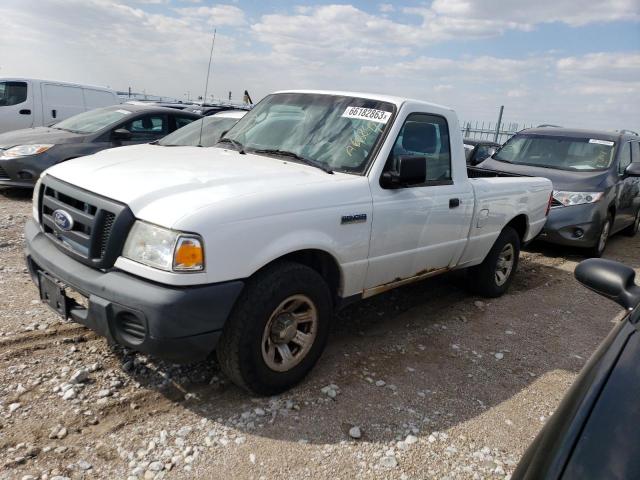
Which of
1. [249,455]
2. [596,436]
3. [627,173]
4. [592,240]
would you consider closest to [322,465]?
[249,455]

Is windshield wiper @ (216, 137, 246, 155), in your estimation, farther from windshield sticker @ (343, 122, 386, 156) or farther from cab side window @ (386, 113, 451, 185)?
cab side window @ (386, 113, 451, 185)

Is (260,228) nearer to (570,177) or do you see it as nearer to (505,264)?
(505,264)

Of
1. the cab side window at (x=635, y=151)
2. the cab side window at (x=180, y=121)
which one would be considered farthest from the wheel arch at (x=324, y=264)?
the cab side window at (x=635, y=151)

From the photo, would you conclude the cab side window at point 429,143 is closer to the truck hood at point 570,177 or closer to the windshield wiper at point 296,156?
the windshield wiper at point 296,156

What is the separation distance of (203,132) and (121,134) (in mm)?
2177

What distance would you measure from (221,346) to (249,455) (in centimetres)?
58

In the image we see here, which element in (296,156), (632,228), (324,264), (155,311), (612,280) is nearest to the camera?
(612,280)

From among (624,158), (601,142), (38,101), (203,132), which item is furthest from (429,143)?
(38,101)

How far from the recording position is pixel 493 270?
16.9ft

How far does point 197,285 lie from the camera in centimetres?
256

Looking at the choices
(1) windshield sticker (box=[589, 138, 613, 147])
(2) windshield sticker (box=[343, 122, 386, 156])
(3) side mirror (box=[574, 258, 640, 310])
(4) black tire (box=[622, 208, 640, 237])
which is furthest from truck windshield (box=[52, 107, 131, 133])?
(4) black tire (box=[622, 208, 640, 237])

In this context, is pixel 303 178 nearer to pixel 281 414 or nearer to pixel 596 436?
pixel 281 414

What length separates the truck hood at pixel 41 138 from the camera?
7.77m

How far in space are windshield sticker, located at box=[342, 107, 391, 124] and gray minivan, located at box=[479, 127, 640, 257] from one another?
4474mm
